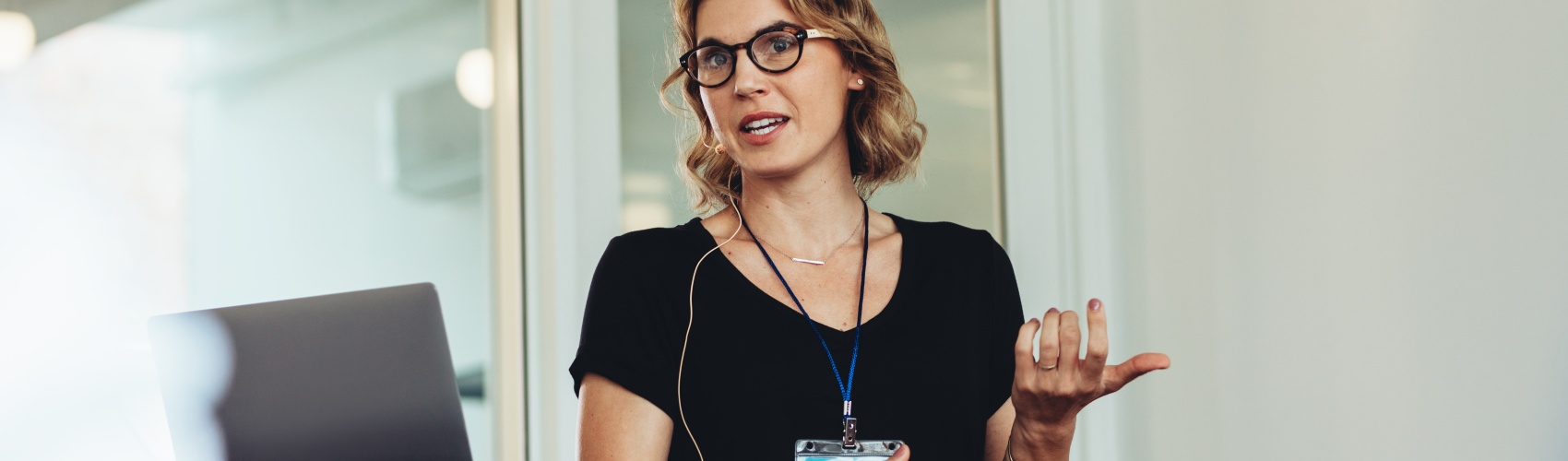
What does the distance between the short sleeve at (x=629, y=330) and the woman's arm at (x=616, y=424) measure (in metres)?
0.01

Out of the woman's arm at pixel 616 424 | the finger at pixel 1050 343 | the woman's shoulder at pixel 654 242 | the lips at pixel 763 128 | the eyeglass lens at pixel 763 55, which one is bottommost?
the woman's arm at pixel 616 424

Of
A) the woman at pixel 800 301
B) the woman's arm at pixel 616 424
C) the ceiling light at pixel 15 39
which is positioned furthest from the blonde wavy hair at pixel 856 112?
the ceiling light at pixel 15 39

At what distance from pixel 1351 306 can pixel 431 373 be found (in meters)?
1.37

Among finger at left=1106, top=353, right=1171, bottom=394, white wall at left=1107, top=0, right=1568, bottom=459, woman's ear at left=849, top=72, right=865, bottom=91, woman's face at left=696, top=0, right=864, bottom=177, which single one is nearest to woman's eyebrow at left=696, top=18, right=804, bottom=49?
woman's face at left=696, top=0, right=864, bottom=177

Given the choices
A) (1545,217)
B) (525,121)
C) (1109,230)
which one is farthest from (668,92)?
(1545,217)

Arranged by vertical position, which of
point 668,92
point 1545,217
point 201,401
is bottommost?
point 201,401

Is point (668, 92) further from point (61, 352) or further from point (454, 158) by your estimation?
point (61, 352)

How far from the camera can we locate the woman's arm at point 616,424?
122 centimetres

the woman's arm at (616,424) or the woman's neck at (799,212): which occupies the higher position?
the woman's neck at (799,212)

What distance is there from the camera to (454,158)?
6.98 ft

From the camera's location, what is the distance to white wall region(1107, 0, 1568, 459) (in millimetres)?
1463

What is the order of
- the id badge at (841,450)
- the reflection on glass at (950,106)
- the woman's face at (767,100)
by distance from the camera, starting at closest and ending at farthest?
the id badge at (841,450) → the woman's face at (767,100) → the reflection on glass at (950,106)

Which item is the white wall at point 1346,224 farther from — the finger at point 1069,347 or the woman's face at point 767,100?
the woman's face at point 767,100

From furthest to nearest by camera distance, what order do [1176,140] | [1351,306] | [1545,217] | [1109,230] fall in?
[1109,230], [1176,140], [1351,306], [1545,217]
